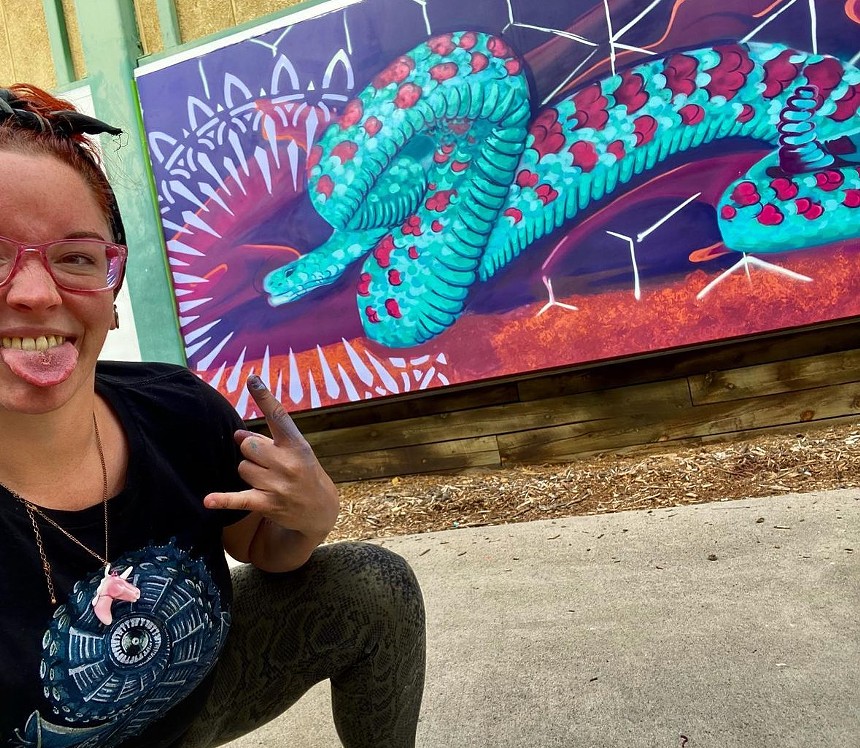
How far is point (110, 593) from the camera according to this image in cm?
101

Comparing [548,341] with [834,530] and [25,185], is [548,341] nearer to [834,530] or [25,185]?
[834,530]

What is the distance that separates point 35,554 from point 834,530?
7.77 ft

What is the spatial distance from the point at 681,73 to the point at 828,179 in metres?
0.81

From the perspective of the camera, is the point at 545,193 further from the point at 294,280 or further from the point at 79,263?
the point at 79,263

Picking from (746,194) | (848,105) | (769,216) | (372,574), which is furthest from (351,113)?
(372,574)

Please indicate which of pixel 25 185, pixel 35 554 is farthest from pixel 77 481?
pixel 25 185

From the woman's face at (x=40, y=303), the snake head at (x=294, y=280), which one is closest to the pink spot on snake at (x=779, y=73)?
the snake head at (x=294, y=280)

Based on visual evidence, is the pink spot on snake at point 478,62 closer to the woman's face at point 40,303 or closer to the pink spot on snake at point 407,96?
the pink spot on snake at point 407,96

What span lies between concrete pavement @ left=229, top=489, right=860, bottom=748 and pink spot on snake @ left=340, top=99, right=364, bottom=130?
7.51 feet

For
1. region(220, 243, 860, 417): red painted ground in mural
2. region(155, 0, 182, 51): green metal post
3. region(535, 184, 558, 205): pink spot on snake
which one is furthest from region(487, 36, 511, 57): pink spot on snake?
region(155, 0, 182, 51): green metal post

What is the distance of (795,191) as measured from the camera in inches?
121

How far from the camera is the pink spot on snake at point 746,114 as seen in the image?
10.2 ft

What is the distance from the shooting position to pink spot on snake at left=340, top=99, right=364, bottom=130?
362 cm

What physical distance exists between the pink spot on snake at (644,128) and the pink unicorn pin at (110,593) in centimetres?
298
